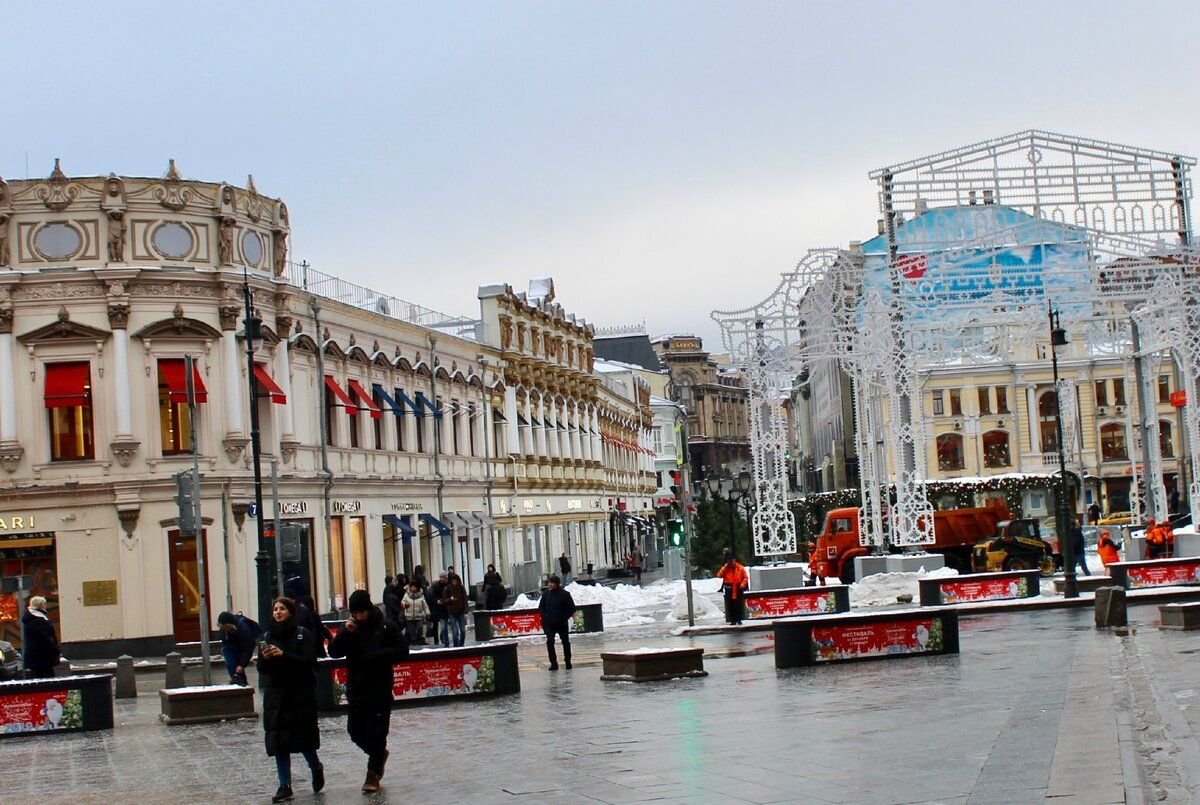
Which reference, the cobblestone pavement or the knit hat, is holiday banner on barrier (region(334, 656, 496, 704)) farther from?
the knit hat

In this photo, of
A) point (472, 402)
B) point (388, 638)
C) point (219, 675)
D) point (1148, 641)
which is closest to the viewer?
point (388, 638)

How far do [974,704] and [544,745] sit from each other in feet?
14.7

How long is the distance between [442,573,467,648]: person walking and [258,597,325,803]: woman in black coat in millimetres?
21978

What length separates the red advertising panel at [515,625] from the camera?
38.2 metres

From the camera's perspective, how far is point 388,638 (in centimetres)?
1450

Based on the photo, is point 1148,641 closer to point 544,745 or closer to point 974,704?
point 974,704

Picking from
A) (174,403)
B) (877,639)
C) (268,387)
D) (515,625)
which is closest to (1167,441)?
(268,387)

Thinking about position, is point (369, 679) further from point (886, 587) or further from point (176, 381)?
point (886, 587)

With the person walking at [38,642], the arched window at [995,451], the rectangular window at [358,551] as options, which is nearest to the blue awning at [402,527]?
the rectangular window at [358,551]

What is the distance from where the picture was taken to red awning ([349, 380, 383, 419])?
49469 millimetres

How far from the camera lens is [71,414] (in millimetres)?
41906

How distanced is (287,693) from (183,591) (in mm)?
29092

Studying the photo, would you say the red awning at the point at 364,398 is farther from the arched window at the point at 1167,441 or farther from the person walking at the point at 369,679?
the arched window at the point at 1167,441

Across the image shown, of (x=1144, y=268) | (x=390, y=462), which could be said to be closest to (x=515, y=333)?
(x=390, y=462)
